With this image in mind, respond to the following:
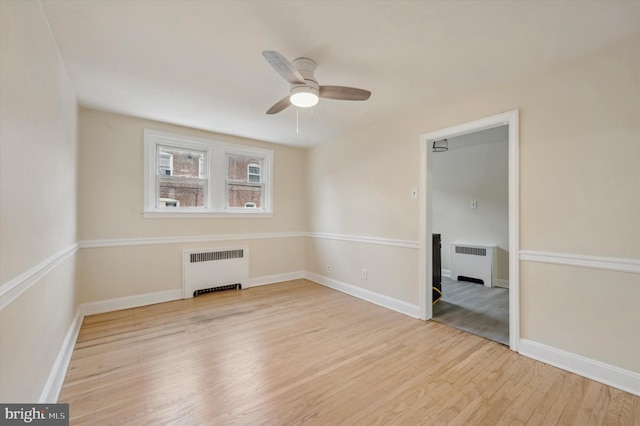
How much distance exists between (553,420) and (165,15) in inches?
142

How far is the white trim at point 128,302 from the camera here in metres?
3.44

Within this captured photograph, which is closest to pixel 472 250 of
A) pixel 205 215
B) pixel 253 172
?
pixel 253 172

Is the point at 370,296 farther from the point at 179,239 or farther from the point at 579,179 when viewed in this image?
the point at 179,239

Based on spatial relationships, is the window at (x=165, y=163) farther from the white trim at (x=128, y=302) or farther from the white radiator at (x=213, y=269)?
the white trim at (x=128, y=302)

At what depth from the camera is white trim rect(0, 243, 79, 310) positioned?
1.17 meters

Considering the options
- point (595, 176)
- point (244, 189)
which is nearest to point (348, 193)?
point (244, 189)

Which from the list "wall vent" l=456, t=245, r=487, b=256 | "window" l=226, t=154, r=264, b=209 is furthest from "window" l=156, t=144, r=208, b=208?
"wall vent" l=456, t=245, r=487, b=256

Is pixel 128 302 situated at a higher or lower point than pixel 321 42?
lower

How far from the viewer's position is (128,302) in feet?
12.1

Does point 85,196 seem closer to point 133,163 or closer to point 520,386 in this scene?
point 133,163

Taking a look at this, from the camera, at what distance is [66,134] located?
2479mm

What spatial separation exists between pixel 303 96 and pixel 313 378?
227cm

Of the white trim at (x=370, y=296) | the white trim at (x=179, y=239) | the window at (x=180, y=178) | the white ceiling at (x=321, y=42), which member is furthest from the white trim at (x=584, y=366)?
the window at (x=180, y=178)

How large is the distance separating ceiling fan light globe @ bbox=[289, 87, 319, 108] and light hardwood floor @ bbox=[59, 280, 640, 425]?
2.25m
